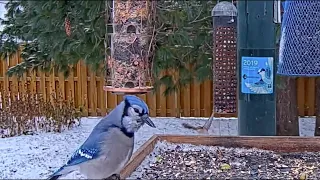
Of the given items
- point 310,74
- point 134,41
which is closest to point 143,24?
point 134,41

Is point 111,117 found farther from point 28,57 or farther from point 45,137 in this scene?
point 28,57

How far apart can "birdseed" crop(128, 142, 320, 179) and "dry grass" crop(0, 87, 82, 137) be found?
3182 mm

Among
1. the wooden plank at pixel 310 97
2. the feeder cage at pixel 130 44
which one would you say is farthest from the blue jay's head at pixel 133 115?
the wooden plank at pixel 310 97

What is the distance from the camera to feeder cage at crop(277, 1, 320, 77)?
3.37 metres

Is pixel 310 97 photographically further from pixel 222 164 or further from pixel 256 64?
pixel 222 164

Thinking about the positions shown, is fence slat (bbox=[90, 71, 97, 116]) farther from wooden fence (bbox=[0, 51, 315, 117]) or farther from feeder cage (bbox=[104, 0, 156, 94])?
feeder cage (bbox=[104, 0, 156, 94])

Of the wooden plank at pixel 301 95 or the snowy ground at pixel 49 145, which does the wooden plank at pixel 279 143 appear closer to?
the snowy ground at pixel 49 145

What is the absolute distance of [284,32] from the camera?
354cm

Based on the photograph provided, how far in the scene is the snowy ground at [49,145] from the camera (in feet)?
13.5

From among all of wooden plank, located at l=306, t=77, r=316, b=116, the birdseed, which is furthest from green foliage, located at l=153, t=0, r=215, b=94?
wooden plank, located at l=306, t=77, r=316, b=116

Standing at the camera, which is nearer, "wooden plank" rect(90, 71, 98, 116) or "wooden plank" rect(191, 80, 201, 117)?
"wooden plank" rect(191, 80, 201, 117)

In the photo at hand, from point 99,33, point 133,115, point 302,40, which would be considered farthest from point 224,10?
point 133,115

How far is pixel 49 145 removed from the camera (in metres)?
5.54

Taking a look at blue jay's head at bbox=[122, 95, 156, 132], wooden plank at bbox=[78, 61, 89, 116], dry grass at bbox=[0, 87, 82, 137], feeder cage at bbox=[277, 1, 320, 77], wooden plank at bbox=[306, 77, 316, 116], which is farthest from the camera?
wooden plank at bbox=[78, 61, 89, 116]
